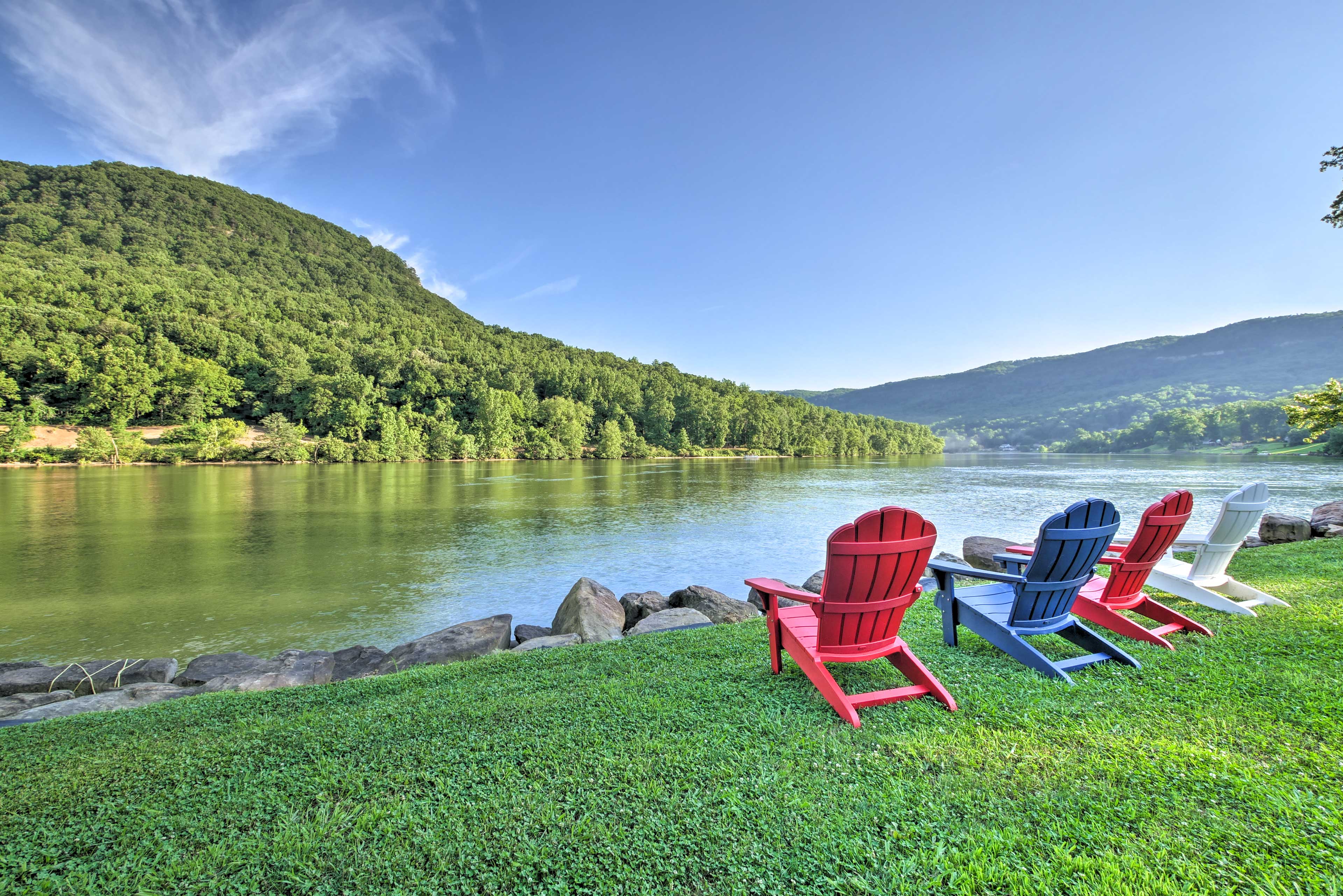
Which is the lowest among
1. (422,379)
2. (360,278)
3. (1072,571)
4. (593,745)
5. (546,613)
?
(546,613)

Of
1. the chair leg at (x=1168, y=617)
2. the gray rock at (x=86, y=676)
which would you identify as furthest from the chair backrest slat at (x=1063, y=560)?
the gray rock at (x=86, y=676)

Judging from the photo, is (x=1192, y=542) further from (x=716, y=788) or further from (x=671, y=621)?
(x=716, y=788)

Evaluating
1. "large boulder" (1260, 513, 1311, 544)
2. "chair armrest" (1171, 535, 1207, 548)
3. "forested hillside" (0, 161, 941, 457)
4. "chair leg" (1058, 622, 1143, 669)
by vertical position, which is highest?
"forested hillside" (0, 161, 941, 457)

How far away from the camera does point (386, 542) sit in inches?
587

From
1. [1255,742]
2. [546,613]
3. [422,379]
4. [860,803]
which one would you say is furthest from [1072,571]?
[422,379]

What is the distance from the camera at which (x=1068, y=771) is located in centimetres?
257

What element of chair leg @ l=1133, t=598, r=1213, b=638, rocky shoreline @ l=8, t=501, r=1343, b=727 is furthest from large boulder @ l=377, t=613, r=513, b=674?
chair leg @ l=1133, t=598, r=1213, b=638

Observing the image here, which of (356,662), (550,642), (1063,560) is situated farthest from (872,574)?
(356,662)

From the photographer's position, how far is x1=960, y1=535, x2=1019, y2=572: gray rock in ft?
30.1

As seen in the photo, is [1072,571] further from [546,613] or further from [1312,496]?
[1312,496]

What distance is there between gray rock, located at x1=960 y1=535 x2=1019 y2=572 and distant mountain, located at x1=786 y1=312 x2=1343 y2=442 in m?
150

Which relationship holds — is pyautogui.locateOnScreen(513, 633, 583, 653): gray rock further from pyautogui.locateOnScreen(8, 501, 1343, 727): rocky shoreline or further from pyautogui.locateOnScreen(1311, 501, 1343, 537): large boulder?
pyautogui.locateOnScreen(1311, 501, 1343, 537): large boulder

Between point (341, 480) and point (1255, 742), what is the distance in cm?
4207

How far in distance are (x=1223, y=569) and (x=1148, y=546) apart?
1.88 meters
